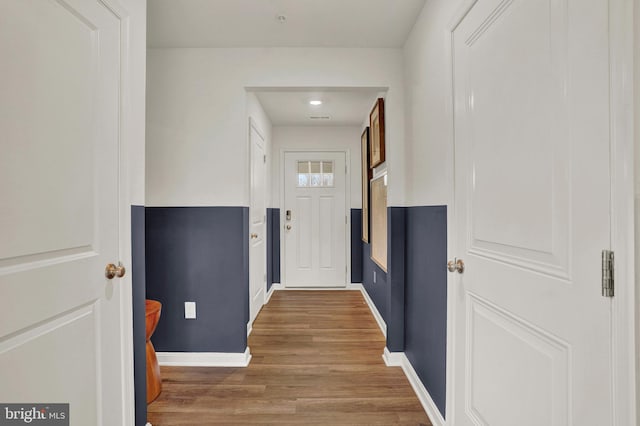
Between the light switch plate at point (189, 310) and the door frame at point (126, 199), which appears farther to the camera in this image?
the light switch plate at point (189, 310)

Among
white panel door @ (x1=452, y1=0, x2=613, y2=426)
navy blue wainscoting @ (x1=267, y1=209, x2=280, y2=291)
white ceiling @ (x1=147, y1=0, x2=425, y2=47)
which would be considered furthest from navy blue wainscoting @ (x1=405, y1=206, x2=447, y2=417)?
navy blue wainscoting @ (x1=267, y1=209, x2=280, y2=291)

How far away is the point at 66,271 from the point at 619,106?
157 cm

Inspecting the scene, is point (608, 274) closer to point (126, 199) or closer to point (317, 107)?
point (126, 199)

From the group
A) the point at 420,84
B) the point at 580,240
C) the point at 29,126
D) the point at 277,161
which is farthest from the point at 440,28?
the point at 277,161

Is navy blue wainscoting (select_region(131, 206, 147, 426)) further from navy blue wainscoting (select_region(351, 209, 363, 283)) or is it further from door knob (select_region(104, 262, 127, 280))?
navy blue wainscoting (select_region(351, 209, 363, 283))

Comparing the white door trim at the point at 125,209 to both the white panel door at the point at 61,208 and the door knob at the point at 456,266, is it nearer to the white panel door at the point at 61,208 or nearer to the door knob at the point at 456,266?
the white panel door at the point at 61,208

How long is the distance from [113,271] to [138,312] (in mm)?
305

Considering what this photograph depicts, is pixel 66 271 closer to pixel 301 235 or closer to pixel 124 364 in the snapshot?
pixel 124 364

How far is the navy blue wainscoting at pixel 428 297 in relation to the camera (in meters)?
1.75

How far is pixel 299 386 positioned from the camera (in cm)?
220

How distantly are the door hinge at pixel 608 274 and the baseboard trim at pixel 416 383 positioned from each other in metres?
1.25

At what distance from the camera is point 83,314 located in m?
1.21

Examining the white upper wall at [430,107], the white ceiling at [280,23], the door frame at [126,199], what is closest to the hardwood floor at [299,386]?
the door frame at [126,199]
